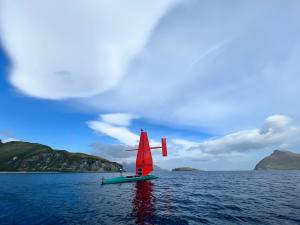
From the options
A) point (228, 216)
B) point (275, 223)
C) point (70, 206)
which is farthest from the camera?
point (70, 206)

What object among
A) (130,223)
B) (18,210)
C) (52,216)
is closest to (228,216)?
(130,223)

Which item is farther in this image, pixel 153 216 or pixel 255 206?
pixel 255 206

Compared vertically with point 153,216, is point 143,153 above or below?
above

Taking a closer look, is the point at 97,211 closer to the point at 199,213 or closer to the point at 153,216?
the point at 153,216

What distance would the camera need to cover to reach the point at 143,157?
73812 mm

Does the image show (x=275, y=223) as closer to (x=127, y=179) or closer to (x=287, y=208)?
(x=287, y=208)

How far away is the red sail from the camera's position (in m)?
74.2

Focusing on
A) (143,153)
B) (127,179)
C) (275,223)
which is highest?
(143,153)

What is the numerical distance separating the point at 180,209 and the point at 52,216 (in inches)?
637

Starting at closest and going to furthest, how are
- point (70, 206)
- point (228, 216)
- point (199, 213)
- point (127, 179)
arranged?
point (228, 216) < point (199, 213) < point (70, 206) < point (127, 179)

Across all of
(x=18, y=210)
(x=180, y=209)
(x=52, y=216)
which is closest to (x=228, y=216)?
(x=180, y=209)

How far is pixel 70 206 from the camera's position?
111 feet

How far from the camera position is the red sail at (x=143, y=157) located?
74.2 m

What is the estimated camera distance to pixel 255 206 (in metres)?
31.5
